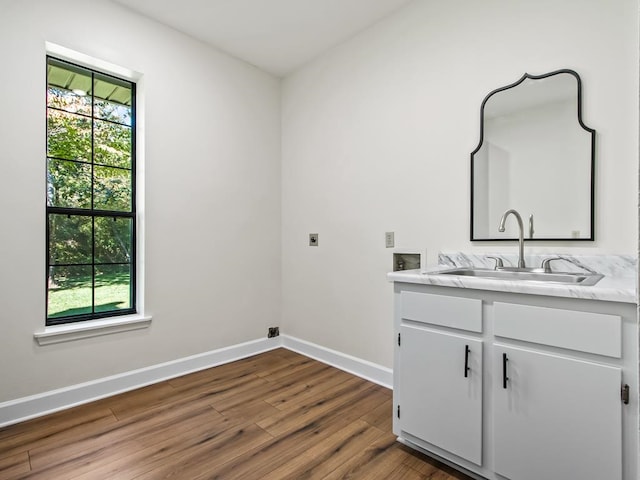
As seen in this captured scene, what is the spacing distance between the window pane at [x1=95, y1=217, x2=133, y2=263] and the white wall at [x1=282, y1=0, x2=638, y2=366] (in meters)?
1.41

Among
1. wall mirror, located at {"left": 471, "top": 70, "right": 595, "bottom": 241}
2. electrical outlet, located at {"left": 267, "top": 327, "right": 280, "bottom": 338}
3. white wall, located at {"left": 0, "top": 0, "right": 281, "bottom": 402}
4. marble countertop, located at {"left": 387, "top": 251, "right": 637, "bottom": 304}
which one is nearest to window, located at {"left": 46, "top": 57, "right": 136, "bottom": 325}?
white wall, located at {"left": 0, "top": 0, "right": 281, "bottom": 402}

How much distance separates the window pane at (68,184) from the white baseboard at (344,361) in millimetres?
2067

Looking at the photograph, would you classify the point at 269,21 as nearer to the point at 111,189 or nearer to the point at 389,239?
the point at 111,189

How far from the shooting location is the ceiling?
7.98 ft

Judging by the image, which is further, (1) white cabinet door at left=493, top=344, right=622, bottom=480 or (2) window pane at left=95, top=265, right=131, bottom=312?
(2) window pane at left=95, top=265, right=131, bottom=312

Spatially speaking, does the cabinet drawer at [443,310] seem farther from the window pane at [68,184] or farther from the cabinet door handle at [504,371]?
the window pane at [68,184]

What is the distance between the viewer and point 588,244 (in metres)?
1.72

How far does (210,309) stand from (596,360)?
260 centimetres

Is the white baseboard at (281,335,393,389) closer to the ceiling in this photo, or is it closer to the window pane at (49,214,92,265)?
the window pane at (49,214,92,265)

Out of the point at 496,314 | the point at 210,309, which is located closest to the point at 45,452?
the point at 210,309

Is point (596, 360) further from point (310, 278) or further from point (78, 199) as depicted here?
point (78, 199)

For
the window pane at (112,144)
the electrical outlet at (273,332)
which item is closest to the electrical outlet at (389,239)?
the electrical outlet at (273,332)

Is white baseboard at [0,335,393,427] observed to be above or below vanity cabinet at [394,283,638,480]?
below

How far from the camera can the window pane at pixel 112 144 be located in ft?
8.08
